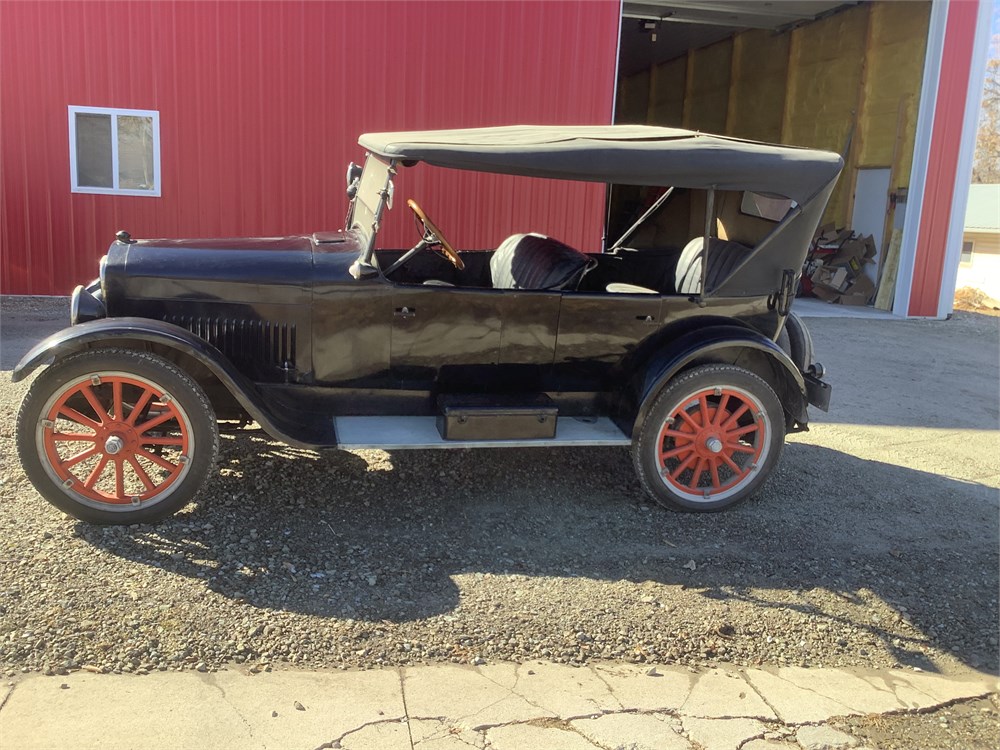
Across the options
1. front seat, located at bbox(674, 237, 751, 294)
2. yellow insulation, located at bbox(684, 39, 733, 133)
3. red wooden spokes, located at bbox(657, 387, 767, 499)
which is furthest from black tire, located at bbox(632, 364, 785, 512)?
yellow insulation, located at bbox(684, 39, 733, 133)

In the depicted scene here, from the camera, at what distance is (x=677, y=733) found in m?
2.44

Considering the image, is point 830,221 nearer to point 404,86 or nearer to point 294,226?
point 404,86

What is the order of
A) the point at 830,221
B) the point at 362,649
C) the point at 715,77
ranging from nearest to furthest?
the point at 362,649
the point at 830,221
the point at 715,77

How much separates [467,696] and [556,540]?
1188 mm

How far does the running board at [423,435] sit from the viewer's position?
353 cm

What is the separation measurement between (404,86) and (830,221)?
343 inches

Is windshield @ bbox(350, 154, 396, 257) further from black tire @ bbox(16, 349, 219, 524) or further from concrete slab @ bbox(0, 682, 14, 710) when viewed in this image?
concrete slab @ bbox(0, 682, 14, 710)

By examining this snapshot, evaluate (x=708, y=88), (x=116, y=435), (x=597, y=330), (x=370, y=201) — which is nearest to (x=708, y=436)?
(x=597, y=330)

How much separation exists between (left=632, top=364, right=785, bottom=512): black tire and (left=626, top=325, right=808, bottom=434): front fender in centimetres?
7

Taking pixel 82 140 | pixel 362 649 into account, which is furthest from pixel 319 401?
pixel 82 140

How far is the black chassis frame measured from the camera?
3547 millimetres

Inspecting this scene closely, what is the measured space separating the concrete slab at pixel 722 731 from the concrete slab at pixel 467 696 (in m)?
0.46

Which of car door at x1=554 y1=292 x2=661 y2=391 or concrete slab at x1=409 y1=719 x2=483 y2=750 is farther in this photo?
car door at x1=554 y1=292 x2=661 y2=391

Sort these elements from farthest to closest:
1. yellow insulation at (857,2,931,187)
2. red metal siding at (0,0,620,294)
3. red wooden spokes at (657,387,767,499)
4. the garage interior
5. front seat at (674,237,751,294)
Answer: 1. the garage interior
2. yellow insulation at (857,2,931,187)
3. red metal siding at (0,0,620,294)
4. front seat at (674,237,751,294)
5. red wooden spokes at (657,387,767,499)
